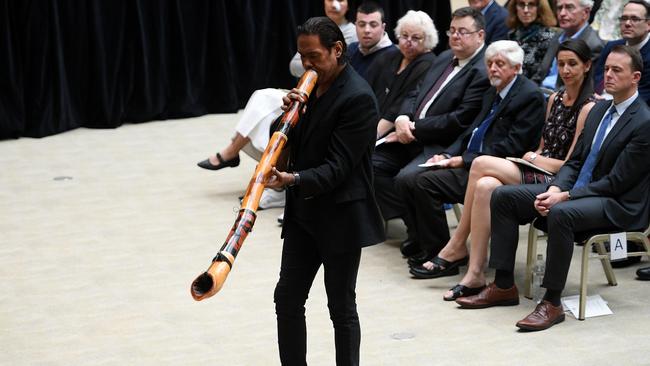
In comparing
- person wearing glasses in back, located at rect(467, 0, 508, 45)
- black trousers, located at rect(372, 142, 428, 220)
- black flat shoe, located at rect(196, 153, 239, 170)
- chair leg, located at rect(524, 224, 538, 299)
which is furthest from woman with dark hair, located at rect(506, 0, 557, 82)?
black flat shoe, located at rect(196, 153, 239, 170)

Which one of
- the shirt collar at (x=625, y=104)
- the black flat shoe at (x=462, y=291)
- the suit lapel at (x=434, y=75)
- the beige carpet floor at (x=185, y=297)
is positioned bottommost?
the beige carpet floor at (x=185, y=297)

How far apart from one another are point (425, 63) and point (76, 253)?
2.06m

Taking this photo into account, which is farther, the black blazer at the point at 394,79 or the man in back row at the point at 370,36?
the man in back row at the point at 370,36

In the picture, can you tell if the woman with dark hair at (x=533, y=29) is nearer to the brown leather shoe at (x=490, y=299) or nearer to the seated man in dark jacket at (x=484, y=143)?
the seated man in dark jacket at (x=484, y=143)

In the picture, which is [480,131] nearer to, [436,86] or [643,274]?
[436,86]

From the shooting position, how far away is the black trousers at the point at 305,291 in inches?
135

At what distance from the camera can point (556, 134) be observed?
499cm

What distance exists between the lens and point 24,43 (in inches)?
316

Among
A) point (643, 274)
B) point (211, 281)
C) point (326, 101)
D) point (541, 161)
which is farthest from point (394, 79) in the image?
point (211, 281)

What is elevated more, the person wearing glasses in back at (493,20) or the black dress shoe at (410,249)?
the person wearing glasses in back at (493,20)

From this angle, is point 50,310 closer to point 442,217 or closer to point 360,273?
point 360,273

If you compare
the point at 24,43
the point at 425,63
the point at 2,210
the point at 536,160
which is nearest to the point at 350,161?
the point at 536,160

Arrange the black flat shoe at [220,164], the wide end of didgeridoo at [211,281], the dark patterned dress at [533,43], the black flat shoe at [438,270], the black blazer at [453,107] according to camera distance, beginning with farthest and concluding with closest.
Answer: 1. the black flat shoe at [220,164]
2. the dark patterned dress at [533,43]
3. the black blazer at [453,107]
4. the black flat shoe at [438,270]
5. the wide end of didgeridoo at [211,281]

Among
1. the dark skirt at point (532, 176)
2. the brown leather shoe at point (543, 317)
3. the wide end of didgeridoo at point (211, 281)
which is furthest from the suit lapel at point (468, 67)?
the wide end of didgeridoo at point (211, 281)
